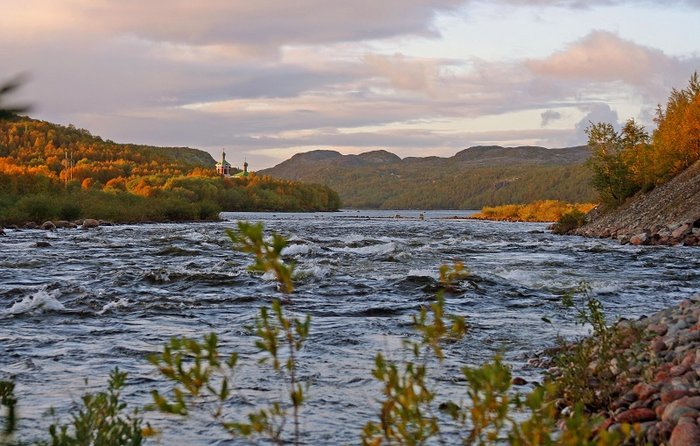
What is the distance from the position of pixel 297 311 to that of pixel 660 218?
30.6 m

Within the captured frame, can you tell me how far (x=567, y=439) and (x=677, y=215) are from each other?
124 feet

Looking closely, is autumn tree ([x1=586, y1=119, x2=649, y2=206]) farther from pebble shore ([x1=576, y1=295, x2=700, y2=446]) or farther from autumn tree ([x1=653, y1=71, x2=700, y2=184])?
pebble shore ([x1=576, y1=295, x2=700, y2=446])

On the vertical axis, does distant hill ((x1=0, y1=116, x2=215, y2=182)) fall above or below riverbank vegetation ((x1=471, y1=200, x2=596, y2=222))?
above

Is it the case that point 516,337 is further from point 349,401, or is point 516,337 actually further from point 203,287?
point 203,287

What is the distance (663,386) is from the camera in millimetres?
6707

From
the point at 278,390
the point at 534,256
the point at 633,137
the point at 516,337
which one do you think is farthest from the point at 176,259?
the point at 633,137

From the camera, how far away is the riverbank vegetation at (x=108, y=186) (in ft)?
194

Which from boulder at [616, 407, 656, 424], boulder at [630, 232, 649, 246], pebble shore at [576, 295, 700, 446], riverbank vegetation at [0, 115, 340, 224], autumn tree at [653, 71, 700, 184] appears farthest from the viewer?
riverbank vegetation at [0, 115, 340, 224]

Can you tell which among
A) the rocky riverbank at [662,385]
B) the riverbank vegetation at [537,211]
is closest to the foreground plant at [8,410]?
the rocky riverbank at [662,385]

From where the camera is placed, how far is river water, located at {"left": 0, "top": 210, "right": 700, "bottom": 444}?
775 centimetres

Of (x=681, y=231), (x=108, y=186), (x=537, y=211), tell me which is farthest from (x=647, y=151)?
(x=108, y=186)

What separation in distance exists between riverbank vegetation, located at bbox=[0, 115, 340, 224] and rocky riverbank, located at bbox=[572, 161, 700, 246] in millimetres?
38043

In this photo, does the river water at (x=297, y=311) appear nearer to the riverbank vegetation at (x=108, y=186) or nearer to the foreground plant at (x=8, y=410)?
the foreground plant at (x=8, y=410)

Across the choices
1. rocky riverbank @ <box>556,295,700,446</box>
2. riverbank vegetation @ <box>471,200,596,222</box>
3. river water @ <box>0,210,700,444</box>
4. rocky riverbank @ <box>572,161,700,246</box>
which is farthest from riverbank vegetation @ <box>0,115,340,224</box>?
rocky riverbank @ <box>556,295,700,446</box>
